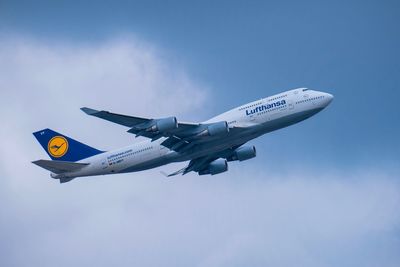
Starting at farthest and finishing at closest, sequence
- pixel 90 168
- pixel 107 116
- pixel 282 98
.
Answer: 1. pixel 90 168
2. pixel 282 98
3. pixel 107 116

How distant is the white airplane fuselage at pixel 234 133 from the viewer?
A: 2525 inches

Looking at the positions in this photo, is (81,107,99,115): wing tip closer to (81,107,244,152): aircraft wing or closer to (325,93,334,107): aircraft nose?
(81,107,244,152): aircraft wing

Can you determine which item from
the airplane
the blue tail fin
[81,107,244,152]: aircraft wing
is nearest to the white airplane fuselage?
the airplane

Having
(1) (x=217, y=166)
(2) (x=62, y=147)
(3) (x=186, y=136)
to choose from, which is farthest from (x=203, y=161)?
(2) (x=62, y=147)

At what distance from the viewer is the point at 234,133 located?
211ft

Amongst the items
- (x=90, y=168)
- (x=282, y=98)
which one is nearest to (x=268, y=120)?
(x=282, y=98)

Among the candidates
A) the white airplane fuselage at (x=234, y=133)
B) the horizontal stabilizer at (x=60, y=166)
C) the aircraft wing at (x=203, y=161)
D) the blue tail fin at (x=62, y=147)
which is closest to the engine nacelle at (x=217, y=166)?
the aircraft wing at (x=203, y=161)

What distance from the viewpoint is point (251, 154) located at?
73000mm

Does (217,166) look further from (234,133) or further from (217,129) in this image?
(217,129)

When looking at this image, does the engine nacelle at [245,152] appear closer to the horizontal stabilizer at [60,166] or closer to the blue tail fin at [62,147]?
the blue tail fin at [62,147]

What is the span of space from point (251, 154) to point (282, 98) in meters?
10.1

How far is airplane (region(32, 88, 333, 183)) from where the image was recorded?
6319 cm

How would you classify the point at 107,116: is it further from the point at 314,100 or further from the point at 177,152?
the point at 314,100

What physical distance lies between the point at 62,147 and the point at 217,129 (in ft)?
64.9
